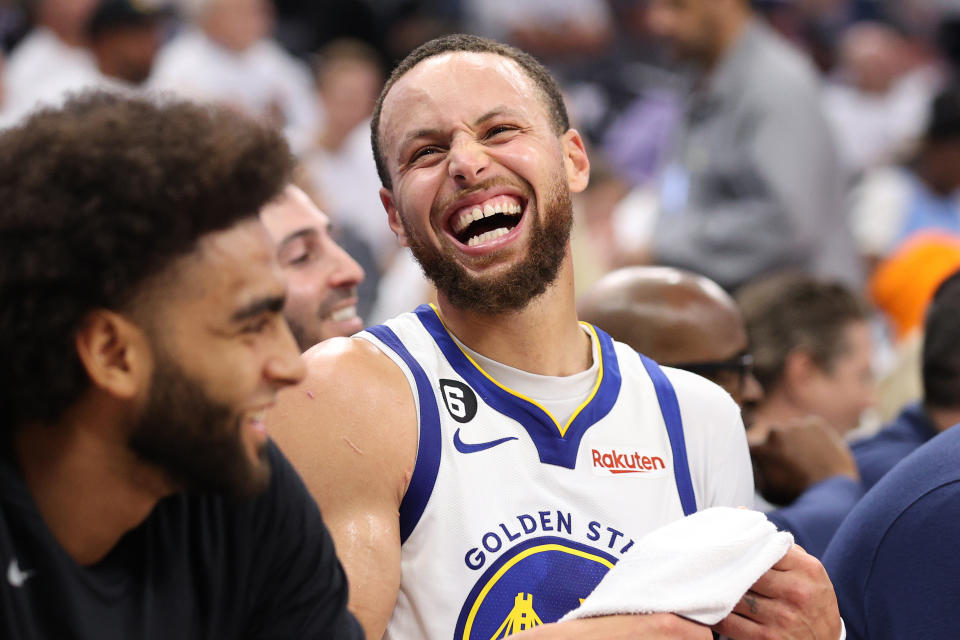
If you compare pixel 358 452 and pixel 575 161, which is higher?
pixel 575 161

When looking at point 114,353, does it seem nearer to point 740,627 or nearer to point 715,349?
point 740,627

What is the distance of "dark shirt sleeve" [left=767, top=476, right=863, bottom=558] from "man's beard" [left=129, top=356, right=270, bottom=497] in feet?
4.83

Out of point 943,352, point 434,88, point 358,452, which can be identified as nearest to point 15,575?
point 358,452

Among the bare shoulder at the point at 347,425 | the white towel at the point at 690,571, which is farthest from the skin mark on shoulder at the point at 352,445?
the white towel at the point at 690,571

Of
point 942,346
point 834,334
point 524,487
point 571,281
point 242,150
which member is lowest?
point 834,334

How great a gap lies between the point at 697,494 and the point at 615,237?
16.5 feet

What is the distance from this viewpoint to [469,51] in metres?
2.68

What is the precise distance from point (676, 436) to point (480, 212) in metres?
0.63

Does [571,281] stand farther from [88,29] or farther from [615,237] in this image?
[615,237]

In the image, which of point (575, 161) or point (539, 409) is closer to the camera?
point (539, 409)

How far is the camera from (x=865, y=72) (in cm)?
1045

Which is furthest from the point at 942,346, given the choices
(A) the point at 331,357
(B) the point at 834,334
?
(A) the point at 331,357

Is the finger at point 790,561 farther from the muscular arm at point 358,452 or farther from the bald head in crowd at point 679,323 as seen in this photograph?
the bald head in crowd at point 679,323

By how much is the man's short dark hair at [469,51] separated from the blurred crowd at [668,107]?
1.74 feet
